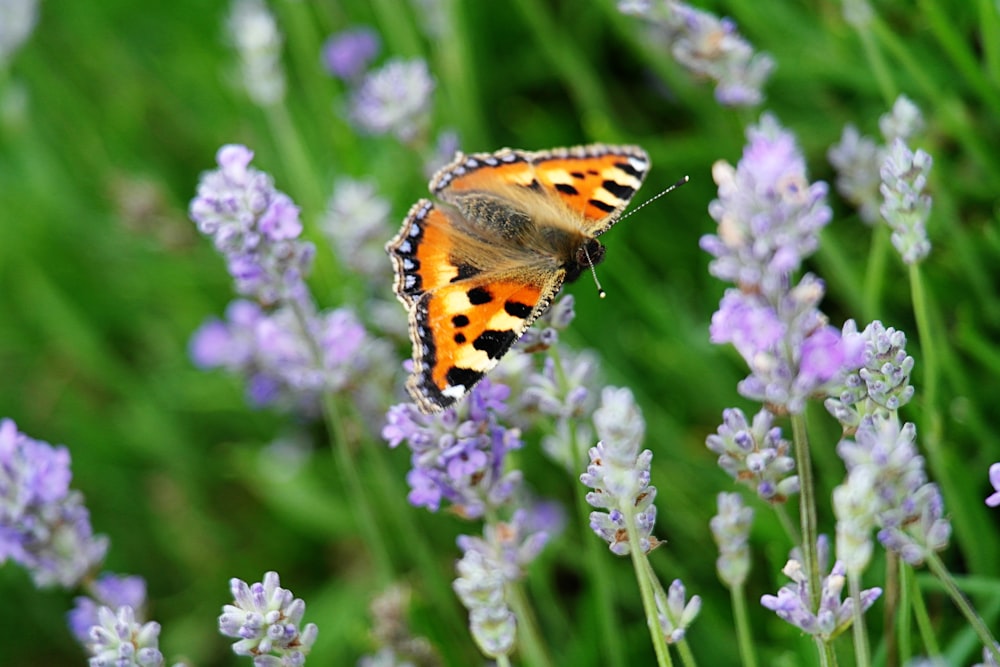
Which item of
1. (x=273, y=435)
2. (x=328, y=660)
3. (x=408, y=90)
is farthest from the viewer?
(x=273, y=435)

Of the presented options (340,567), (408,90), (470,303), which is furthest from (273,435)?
(470,303)

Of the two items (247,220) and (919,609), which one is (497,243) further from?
(919,609)

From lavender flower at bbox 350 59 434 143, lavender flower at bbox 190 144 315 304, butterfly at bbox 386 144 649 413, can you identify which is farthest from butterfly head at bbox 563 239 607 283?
lavender flower at bbox 350 59 434 143

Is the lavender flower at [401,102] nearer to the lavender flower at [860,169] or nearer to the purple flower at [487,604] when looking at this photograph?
the lavender flower at [860,169]

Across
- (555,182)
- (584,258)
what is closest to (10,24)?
(555,182)

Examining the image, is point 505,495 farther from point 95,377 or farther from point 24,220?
point 24,220
